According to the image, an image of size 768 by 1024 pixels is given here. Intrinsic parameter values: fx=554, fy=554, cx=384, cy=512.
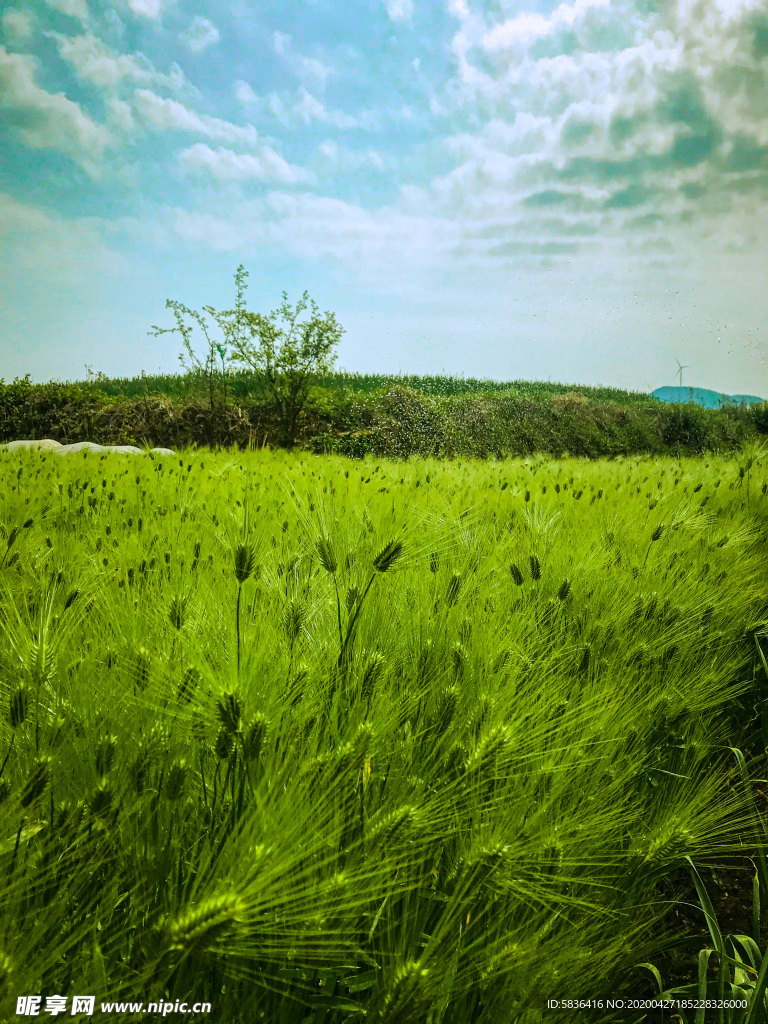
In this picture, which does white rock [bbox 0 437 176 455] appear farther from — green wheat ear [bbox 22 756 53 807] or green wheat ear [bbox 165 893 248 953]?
green wheat ear [bbox 165 893 248 953]

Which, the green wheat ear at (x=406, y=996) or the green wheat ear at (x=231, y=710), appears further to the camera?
the green wheat ear at (x=231, y=710)

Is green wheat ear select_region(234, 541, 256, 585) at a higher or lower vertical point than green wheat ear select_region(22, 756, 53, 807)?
higher

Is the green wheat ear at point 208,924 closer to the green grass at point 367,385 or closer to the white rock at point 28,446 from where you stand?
the white rock at point 28,446

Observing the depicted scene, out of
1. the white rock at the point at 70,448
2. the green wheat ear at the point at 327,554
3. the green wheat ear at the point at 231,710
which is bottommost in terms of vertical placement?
the green wheat ear at the point at 231,710

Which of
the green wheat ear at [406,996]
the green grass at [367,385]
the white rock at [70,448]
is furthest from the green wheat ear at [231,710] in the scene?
the green grass at [367,385]

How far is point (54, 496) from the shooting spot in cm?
245

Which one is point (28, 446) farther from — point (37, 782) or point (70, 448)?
point (37, 782)

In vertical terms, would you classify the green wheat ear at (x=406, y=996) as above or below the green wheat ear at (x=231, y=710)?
below

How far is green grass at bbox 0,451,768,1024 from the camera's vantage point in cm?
57

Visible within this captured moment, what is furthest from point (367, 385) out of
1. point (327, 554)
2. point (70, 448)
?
point (327, 554)

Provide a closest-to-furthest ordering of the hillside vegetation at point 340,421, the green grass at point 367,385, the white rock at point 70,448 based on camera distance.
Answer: the white rock at point 70,448, the hillside vegetation at point 340,421, the green grass at point 367,385

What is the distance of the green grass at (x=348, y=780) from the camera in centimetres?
57

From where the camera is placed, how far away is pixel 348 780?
28.4 inches

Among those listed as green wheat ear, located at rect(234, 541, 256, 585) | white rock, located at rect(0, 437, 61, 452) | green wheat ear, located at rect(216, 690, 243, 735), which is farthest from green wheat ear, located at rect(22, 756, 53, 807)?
white rock, located at rect(0, 437, 61, 452)
